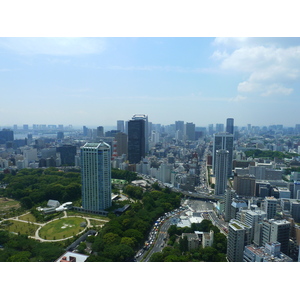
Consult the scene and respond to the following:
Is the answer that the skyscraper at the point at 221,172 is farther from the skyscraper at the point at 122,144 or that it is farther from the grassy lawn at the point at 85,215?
the skyscraper at the point at 122,144

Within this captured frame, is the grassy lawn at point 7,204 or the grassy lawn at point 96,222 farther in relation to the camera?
the grassy lawn at point 7,204

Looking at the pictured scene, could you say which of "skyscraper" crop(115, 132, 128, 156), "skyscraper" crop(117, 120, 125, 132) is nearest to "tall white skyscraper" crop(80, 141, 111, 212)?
"skyscraper" crop(115, 132, 128, 156)

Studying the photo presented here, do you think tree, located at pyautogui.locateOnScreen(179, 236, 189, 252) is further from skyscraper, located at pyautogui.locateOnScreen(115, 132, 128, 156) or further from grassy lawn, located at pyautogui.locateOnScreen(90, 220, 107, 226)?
skyscraper, located at pyautogui.locateOnScreen(115, 132, 128, 156)

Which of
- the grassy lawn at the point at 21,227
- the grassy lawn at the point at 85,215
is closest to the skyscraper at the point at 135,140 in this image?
the grassy lawn at the point at 85,215

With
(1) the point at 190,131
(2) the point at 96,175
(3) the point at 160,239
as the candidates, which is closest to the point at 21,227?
(2) the point at 96,175

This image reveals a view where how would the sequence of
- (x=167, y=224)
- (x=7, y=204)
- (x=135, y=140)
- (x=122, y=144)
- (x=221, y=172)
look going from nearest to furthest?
(x=167, y=224) < (x=7, y=204) < (x=221, y=172) < (x=135, y=140) < (x=122, y=144)

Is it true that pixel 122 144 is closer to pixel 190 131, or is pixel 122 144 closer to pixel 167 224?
pixel 190 131
